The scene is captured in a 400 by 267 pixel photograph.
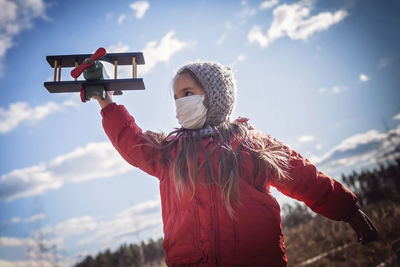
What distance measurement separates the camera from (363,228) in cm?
196

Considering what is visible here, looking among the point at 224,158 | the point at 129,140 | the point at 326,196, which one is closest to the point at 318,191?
the point at 326,196

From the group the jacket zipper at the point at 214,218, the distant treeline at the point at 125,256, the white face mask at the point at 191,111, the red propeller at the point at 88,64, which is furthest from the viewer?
the distant treeline at the point at 125,256

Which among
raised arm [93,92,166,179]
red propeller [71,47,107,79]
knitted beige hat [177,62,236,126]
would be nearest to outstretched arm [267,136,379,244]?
knitted beige hat [177,62,236,126]

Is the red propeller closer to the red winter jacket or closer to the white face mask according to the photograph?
the red winter jacket

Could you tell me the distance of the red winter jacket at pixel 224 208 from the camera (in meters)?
1.51

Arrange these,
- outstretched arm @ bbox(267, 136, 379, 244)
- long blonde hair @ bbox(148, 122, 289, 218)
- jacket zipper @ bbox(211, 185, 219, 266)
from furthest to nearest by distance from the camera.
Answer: outstretched arm @ bbox(267, 136, 379, 244), long blonde hair @ bbox(148, 122, 289, 218), jacket zipper @ bbox(211, 185, 219, 266)

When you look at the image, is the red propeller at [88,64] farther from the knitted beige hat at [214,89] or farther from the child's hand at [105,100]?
the knitted beige hat at [214,89]

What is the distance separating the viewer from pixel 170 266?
161 cm

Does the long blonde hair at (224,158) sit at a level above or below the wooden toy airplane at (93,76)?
below

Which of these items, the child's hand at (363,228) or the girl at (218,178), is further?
the child's hand at (363,228)

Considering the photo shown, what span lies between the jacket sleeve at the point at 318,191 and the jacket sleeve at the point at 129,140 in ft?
3.52

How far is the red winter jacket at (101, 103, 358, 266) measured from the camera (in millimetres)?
1509

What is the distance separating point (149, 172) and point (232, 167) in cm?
75

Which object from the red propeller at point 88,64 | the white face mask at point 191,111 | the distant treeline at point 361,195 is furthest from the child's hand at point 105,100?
the distant treeline at point 361,195
